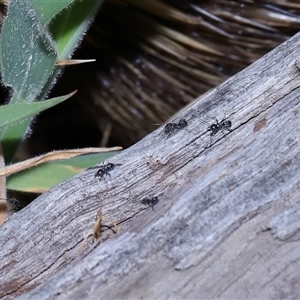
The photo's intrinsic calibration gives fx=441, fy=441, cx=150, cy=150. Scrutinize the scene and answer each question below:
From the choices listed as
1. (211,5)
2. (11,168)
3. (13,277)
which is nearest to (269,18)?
(211,5)

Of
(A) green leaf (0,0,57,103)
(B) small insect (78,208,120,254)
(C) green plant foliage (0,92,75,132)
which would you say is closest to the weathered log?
(B) small insect (78,208,120,254)

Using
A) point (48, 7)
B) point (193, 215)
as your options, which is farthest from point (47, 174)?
point (193, 215)

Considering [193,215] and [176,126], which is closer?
[193,215]

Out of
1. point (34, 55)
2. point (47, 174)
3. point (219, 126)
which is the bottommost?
point (219, 126)

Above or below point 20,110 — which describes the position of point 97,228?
below

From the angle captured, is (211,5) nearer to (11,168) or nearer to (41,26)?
(41,26)

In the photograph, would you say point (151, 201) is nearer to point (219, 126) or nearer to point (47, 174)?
point (219, 126)

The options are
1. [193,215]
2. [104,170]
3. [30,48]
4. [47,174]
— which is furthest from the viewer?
[47,174]
